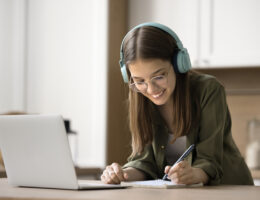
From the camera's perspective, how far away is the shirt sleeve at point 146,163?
4.95 ft

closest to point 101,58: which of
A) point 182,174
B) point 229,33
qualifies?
point 229,33

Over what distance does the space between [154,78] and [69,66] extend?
2.33 metres

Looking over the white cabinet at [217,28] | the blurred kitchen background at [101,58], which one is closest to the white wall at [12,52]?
the blurred kitchen background at [101,58]

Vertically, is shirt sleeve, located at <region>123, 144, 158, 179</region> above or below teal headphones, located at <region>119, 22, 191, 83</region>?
below

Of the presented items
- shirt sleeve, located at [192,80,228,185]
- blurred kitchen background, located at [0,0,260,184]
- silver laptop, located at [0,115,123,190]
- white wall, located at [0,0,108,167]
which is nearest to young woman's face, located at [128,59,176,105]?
shirt sleeve, located at [192,80,228,185]

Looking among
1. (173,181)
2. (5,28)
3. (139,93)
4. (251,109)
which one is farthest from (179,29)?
(173,181)

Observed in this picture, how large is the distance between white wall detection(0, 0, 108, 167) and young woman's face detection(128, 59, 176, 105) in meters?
2.03

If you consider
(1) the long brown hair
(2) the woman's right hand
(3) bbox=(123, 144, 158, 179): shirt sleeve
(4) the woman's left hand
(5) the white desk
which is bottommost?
(3) bbox=(123, 144, 158, 179): shirt sleeve

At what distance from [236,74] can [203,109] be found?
2.20m

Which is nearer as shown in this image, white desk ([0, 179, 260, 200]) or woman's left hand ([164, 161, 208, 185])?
white desk ([0, 179, 260, 200])

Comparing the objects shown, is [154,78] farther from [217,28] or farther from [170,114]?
[217,28]

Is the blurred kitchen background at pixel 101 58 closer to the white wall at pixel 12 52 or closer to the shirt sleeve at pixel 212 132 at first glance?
the white wall at pixel 12 52

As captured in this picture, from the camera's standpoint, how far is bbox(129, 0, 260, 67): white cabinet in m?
3.28

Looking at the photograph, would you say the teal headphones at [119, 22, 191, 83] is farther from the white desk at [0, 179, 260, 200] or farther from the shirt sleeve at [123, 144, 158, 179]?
the white desk at [0, 179, 260, 200]
